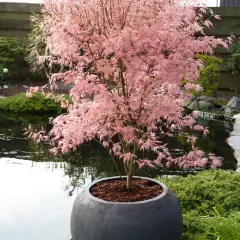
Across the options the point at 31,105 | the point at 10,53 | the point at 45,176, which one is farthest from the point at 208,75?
the point at 45,176

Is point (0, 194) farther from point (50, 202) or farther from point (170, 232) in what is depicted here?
point (170, 232)

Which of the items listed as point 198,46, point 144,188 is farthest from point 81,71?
point 144,188

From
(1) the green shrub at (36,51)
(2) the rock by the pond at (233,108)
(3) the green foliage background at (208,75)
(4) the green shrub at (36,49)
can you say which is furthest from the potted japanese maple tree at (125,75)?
(4) the green shrub at (36,49)

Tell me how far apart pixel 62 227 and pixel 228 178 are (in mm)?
1839

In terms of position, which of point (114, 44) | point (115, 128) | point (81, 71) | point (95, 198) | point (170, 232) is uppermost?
point (114, 44)

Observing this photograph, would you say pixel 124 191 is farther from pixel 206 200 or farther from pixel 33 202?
pixel 33 202

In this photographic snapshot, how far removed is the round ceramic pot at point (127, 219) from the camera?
10.1 ft

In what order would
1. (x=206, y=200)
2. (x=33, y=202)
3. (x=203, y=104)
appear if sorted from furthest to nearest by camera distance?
(x=203, y=104), (x=33, y=202), (x=206, y=200)

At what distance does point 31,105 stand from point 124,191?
6573 millimetres

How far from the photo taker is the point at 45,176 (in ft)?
18.2

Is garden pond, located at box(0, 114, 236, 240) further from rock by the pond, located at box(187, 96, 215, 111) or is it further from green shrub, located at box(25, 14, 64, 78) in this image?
green shrub, located at box(25, 14, 64, 78)

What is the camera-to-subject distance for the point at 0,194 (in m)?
4.96

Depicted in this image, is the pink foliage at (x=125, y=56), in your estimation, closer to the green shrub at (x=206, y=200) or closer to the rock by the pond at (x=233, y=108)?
the green shrub at (x=206, y=200)

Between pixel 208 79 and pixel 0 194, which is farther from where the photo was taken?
pixel 208 79
